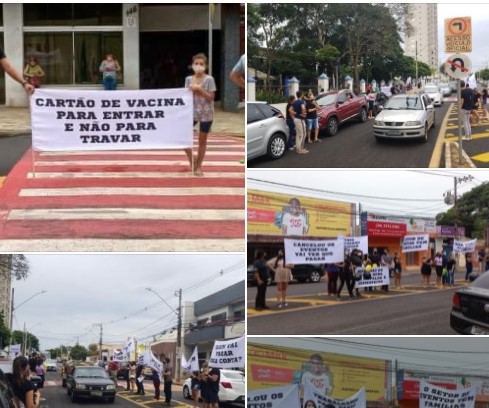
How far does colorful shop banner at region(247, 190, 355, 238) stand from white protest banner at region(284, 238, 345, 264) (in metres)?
0.10

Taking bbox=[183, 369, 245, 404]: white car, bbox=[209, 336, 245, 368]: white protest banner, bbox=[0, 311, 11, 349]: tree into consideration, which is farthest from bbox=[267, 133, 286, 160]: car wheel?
bbox=[0, 311, 11, 349]: tree

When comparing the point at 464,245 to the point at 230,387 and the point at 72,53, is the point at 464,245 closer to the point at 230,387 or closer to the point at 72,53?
the point at 230,387

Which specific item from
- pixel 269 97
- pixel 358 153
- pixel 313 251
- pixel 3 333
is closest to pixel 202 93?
pixel 269 97

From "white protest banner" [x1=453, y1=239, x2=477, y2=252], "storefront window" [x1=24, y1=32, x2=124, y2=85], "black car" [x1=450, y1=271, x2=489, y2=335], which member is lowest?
"black car" [x1=450, y1=271, x2=489, y2=335]

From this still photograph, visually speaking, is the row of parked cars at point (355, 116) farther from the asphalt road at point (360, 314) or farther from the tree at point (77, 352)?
the tree at point (77, 352)

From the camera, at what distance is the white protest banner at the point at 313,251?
27.9ft

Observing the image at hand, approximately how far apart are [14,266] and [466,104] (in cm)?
496

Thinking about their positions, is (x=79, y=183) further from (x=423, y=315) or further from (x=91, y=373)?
(x=423, y=315)

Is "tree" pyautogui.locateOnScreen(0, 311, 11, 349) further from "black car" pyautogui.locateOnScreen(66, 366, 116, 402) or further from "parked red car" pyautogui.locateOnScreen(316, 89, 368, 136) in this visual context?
"parked red car" pyautogui.locateOnScreen(316, 89, 368, 136)

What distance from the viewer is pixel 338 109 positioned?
316 inches

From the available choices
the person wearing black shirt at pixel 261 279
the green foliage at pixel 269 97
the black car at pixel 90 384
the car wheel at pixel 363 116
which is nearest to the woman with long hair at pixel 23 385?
the black car at pixel 90 384

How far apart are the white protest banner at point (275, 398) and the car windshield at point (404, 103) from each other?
127 inches

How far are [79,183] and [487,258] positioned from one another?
4.72 meters

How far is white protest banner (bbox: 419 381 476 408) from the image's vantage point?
922 cm
